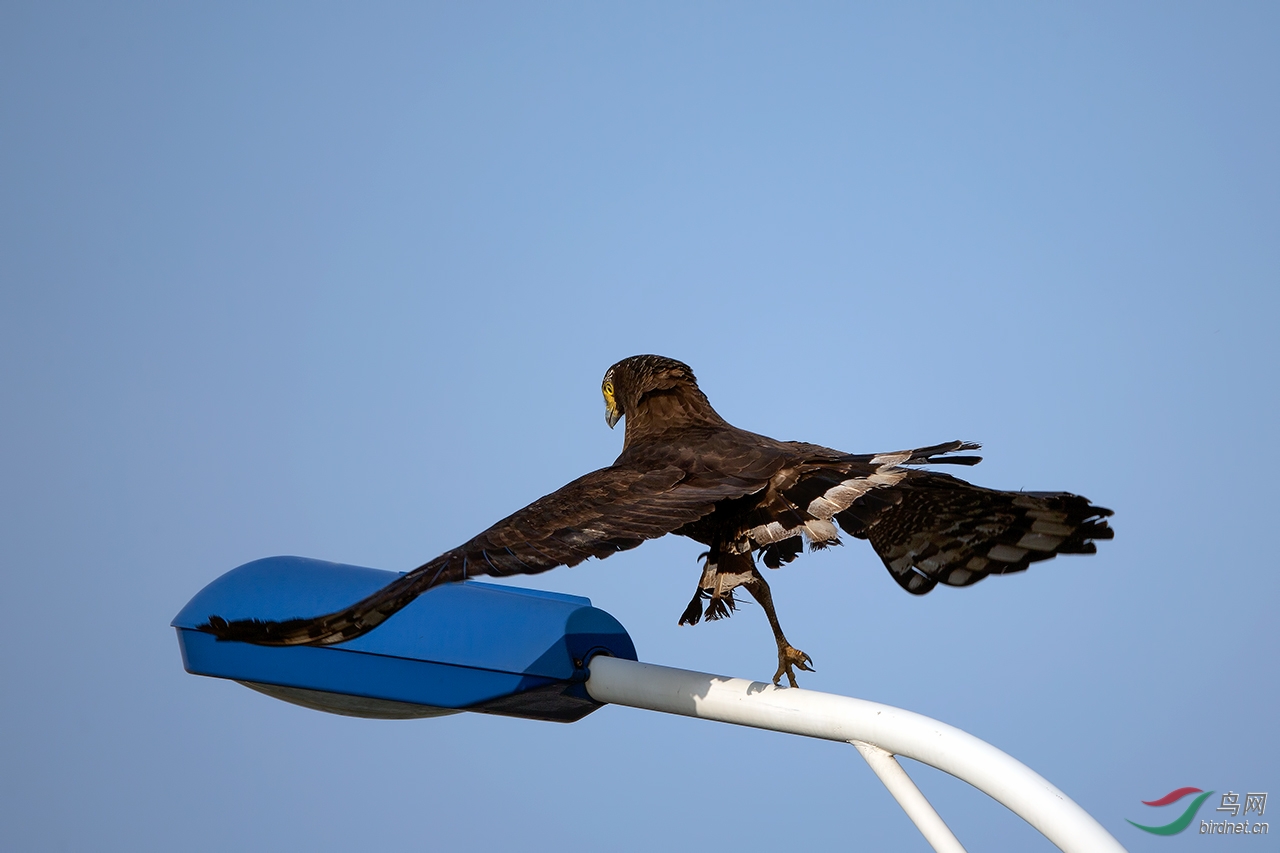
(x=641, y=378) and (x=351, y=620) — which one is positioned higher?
(x=641, y=378)

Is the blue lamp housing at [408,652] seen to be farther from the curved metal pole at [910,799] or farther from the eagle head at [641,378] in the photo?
the curved metal pole at [910,799]

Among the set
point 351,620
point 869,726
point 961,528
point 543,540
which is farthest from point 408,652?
point 961,528

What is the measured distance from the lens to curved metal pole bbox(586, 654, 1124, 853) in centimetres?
248

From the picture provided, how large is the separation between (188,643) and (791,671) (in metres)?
2.07

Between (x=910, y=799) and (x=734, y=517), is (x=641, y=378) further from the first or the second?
(x=910, y=799)

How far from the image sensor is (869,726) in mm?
2885

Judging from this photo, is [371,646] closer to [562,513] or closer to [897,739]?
[562,513]

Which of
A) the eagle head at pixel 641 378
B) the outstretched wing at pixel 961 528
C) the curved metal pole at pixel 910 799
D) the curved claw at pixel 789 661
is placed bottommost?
the curved metal pole at pixel 910 799

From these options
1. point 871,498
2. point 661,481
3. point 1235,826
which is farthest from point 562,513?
point 1235,826

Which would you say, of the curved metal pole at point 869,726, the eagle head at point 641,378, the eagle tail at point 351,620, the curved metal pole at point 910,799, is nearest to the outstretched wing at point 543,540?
the eagle tail at point 351,620

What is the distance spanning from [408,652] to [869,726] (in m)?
1.77

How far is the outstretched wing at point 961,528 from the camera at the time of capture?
12.0 ft

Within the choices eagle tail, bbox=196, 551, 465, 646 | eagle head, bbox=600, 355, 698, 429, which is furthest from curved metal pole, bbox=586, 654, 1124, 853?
eagle head, bbox=600, 355, 698, 429

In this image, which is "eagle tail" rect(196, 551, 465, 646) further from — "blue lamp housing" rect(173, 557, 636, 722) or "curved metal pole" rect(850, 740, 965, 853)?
"curved metal pole" rect(850, 740, 965, 853)
